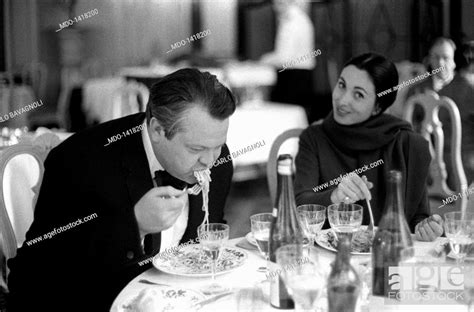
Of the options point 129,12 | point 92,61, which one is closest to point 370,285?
point 92,61

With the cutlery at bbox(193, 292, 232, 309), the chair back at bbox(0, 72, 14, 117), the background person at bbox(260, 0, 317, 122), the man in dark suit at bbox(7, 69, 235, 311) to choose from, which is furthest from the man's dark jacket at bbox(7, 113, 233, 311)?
the background person at bbox(260, 0, 317, 122)

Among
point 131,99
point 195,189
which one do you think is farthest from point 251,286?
point 131,99

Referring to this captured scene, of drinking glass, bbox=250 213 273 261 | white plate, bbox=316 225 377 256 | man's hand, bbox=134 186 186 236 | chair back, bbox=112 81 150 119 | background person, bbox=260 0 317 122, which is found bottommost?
white plate, bbox=316 225 377 256

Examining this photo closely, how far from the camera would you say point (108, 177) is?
1.85 meters

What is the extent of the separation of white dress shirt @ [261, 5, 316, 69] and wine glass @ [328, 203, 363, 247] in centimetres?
573

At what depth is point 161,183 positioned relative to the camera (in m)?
1.91

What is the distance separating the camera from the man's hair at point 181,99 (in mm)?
1766

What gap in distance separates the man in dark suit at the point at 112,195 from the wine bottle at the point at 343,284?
0.54m

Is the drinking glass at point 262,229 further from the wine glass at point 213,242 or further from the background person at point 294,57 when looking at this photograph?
the background person at point 294,57

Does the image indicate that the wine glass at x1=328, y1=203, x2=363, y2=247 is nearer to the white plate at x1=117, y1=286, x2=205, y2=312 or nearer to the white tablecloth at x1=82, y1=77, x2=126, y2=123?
the white plate at x1=117, y1=286, x2=205, y2=312

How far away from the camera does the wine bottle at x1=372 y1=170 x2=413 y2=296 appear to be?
1.43 meters

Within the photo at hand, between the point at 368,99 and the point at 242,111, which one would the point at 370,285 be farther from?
the point at 242,111

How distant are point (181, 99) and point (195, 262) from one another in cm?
45

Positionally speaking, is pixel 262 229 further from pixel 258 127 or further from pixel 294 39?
pixel 294 39
